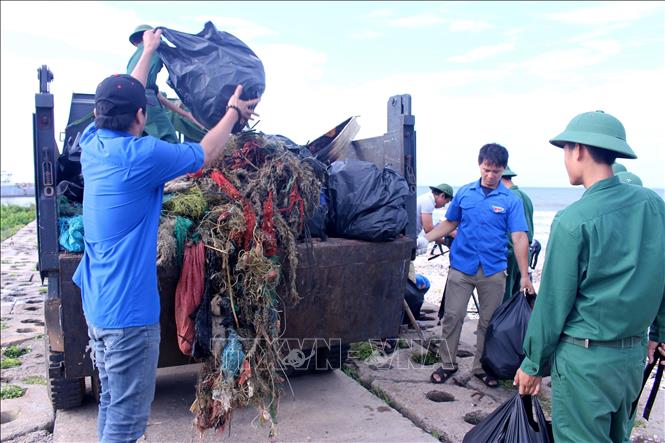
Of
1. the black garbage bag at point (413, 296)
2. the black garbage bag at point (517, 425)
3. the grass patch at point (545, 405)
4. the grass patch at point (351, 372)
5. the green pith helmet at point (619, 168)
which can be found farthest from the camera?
the black garbage bag at point (413, 296)

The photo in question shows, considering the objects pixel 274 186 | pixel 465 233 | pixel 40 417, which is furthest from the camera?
pixel 465 233

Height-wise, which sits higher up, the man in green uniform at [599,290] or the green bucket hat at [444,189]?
the green bucket hat at [444,189]

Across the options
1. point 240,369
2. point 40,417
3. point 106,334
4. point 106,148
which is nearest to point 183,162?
point 106,148

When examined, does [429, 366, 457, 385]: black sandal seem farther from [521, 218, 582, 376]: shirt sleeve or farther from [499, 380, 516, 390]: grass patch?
[521, 218, 582, 376]: shirt sleeve

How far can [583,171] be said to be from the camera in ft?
7.29

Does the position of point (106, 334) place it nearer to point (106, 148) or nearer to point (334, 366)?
point (106, 148)

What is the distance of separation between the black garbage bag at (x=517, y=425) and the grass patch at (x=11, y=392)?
10.5ft

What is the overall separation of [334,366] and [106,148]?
8.90 feet

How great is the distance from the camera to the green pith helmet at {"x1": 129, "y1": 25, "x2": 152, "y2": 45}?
141 inches

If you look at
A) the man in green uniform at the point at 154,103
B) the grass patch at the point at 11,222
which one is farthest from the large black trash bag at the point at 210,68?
the grass patch at the point at 11,222

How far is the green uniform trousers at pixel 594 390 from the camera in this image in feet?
6.91

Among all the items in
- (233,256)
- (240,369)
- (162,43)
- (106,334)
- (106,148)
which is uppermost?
(162,43)

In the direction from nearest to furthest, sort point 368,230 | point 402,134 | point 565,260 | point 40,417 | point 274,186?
point 565,260
point 274,186
point 368,230
point 40,417
point 402,134

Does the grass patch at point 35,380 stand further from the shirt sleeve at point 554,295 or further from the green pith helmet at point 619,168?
the green pith helmet at point 619,168
